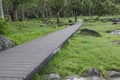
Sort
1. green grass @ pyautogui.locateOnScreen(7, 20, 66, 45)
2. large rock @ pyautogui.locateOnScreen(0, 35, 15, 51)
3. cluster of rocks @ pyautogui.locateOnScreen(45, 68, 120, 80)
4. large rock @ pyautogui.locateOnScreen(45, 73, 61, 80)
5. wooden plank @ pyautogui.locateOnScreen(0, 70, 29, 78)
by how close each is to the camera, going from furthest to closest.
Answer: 1. green grass @ pyautogui.locateOnScreen(7, 20, 66, 45)
2. large rock @ pyautogui.locateOnScreen(0, 35, 15, 51)
3. cluster of rocks @ pyautogui.locateOnScreen(45, 68, 120, 80)
4. large rock @ pyautogui.locateOnScreen(45, 73, 61, 80)
5. wooden plank @ pyautogui.locateOnScreen(0, 70, 29, 78)

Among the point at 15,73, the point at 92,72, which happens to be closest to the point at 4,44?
the point at 92,72

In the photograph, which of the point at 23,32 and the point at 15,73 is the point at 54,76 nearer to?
the point at 15,73

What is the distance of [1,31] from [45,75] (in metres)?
7.25

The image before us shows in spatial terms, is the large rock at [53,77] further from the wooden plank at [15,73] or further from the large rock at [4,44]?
the large rock at [4,44]

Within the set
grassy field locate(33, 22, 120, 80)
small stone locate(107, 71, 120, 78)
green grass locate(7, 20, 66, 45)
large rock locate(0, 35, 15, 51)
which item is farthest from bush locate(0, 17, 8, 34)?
small stone locate(107, 71, 120, 78)

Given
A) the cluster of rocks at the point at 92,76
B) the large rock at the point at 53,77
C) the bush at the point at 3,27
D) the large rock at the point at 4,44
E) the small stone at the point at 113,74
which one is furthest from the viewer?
the bush at the point at 3,27

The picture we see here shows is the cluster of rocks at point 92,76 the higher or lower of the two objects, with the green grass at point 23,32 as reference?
lower

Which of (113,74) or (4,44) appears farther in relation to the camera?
(4,44)

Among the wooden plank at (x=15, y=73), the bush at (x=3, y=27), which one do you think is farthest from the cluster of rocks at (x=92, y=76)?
the bush at (x=3, y=27)

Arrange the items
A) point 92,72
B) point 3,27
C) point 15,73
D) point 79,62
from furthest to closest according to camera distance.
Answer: point 3,27, point 79,62, point 92,72, point 15,73

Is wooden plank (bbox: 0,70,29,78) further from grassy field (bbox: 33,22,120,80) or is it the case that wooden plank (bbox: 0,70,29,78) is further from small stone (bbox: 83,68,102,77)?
small stone (bbox: 83,68,102,77)

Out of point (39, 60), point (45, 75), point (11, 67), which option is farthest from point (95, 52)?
point (11, 67)

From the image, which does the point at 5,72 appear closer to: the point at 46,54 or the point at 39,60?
the point at 39,60

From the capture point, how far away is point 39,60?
7.27 metres
